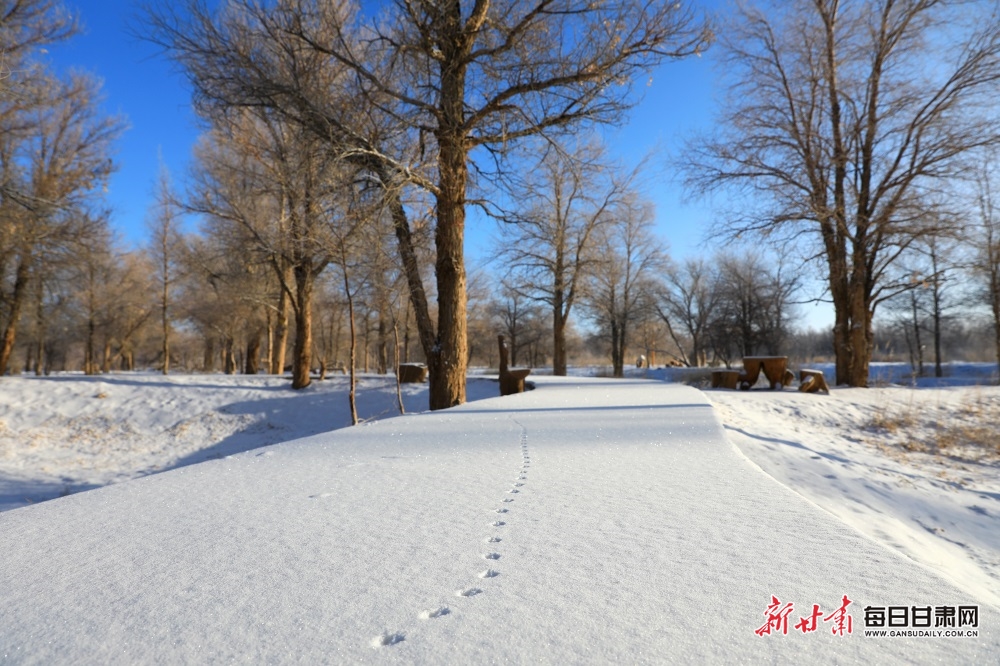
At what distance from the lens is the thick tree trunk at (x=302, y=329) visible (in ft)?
50.8

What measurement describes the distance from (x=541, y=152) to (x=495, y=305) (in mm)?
30325

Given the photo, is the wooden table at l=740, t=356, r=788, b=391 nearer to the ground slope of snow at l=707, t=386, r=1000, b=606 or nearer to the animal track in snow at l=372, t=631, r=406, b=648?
the ground slope of snow at l=707, t=386, r=1000, b=606

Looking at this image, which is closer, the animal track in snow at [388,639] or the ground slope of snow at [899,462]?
the animal track in snow at [388,639]

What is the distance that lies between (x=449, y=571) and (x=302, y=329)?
49.6 feet

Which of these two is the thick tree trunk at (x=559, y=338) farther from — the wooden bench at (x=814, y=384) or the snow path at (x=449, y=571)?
the snow path at (x=449, y=571)

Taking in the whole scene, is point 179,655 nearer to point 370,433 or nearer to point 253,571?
point 253,571

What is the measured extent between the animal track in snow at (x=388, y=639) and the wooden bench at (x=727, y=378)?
529 inches

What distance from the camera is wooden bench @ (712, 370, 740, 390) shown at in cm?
1329

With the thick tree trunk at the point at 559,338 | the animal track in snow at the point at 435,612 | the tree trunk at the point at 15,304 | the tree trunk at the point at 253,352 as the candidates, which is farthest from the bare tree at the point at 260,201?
the animal track in snow at the point at 435,612

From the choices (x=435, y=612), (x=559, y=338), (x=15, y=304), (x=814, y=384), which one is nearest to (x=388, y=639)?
(x=435, y=612)

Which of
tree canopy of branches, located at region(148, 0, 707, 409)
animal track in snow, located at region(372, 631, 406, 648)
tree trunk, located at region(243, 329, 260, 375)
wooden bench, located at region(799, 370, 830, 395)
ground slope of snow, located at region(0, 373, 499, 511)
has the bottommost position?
ground slope of snow, located at region(0, 373, 499, 511)

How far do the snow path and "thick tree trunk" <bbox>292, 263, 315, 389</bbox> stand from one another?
42.4 feet

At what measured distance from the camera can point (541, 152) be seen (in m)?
8.74

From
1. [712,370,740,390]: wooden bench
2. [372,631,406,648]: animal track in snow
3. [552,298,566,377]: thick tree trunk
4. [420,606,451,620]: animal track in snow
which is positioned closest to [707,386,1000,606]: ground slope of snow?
[420,606,451,620]: animal track in snow
